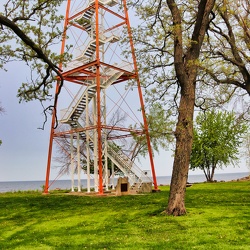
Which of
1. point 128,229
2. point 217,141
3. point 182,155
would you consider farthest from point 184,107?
point 217,141

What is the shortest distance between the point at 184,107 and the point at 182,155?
1684 mm

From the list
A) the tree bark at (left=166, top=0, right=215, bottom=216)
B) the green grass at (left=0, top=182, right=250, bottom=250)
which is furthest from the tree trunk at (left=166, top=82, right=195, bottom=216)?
the green grass at (left=0, top=182, right=250, bottom=250)

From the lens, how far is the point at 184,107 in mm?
11828

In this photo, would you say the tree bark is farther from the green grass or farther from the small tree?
the small tree

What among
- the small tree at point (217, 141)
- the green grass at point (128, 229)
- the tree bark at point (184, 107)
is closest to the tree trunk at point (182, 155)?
the tree bark at point (184, 107)

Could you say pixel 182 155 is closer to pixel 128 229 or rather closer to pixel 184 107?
pixel 184 107

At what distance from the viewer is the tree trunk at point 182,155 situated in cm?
1144

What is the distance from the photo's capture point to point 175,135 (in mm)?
11758

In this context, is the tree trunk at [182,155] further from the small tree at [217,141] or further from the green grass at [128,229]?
the small tree at [217,141]

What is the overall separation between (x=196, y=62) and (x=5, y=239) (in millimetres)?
8002

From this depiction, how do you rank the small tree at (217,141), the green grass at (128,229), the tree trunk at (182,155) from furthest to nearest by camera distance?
the small tree at (217,141), the tree trunk at (182,155), the green grass at (128,229)

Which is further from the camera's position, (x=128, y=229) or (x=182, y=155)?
(x=182, y=155)

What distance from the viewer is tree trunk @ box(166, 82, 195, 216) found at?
11.4 m

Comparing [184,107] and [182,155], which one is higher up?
[184,107]
